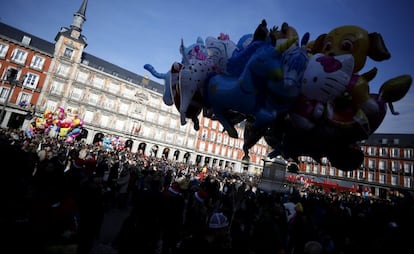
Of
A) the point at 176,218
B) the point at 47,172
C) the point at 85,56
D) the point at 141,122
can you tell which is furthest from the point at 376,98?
the point at 85,56

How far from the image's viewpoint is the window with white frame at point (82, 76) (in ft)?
116

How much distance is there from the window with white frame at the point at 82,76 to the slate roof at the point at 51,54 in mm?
2726

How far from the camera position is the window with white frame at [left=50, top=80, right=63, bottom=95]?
110ft

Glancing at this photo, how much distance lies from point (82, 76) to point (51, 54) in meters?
5.19

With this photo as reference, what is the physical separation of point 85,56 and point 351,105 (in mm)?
45878

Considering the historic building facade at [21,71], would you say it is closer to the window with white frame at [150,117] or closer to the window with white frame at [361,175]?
the window with white frame at [150,117]

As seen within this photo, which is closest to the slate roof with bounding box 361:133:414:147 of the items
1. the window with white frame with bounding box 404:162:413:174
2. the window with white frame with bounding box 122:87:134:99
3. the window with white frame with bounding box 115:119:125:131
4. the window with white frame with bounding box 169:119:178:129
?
the window with white frame with bounding box 404:162:413:174

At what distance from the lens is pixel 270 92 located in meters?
3.95

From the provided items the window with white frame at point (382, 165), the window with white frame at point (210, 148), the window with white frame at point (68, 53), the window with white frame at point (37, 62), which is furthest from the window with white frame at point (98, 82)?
the window with white frame at point (382, 165)

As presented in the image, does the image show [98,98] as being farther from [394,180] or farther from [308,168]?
[394,180]

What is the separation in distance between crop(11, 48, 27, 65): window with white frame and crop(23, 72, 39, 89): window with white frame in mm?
1909

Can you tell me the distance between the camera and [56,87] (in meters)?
33.7

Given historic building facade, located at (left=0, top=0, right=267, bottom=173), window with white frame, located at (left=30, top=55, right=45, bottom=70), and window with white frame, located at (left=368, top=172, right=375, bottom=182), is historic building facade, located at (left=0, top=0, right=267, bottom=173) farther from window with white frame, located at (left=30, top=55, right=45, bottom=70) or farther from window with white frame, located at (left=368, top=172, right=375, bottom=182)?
window with white frame, located at (left=368, top=172, right=375, bottom=182)

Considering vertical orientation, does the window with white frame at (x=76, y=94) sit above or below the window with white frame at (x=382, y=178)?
above
